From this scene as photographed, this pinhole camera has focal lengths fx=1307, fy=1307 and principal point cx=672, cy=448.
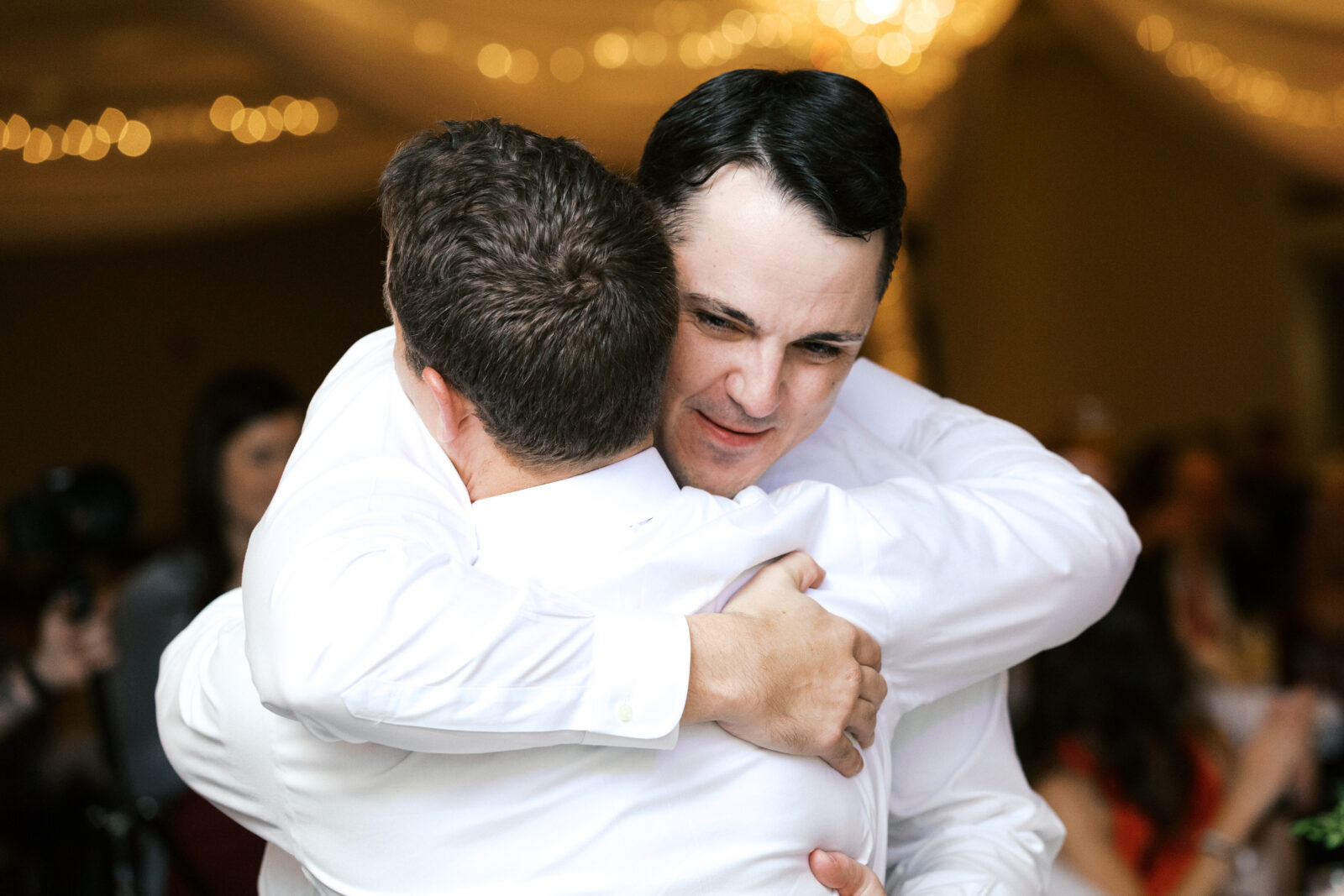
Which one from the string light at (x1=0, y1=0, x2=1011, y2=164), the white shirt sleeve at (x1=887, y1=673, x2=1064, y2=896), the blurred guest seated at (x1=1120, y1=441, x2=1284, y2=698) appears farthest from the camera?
the blurred guest seated at (x1=1120, y1=441, x2=1284, y2=698)

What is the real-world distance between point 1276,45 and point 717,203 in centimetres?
363

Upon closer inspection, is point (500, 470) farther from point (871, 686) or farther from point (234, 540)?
point (234, 540)

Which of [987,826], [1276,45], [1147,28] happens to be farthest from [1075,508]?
[1276,45]

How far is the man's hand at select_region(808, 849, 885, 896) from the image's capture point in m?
1.09

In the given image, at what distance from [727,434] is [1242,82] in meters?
3.70

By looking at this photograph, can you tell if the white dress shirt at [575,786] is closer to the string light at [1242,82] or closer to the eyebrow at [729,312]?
the eyebrow at [729,312]

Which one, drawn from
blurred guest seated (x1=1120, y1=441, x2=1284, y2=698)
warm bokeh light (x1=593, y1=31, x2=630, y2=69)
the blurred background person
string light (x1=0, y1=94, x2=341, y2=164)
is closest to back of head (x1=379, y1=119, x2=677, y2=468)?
the blurred background person

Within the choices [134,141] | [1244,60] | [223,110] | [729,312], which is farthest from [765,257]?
[134,141]

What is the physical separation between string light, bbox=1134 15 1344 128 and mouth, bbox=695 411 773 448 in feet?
10.7

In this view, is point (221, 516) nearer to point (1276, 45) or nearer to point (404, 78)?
point (404, 78)

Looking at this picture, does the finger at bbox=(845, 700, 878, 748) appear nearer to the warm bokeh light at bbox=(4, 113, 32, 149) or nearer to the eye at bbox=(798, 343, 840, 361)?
the eye at bbox=(798, 343, 840, 361)

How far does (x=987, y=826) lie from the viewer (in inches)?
54.3

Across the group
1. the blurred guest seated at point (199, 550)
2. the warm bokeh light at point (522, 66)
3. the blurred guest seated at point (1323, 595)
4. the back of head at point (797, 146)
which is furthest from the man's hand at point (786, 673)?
the blurred guest seated at point (1323, 595)

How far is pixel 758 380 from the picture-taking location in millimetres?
1241
